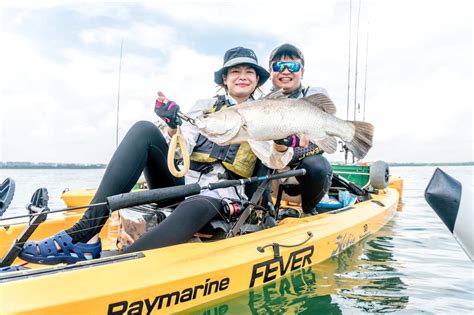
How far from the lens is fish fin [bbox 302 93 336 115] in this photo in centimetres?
308

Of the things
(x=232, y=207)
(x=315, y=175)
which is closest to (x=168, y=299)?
(x=232, y=207)

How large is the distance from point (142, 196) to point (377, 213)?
4.03 m

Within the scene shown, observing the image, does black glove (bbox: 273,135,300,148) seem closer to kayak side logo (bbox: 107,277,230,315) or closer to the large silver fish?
the large silver fish

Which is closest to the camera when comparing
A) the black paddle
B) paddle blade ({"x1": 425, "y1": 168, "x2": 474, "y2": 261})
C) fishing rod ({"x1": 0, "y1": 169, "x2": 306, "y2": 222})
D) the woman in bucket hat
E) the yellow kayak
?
paddle blade ({"x1": 425, "y1": 168, "x2": 474, "y2": 261})

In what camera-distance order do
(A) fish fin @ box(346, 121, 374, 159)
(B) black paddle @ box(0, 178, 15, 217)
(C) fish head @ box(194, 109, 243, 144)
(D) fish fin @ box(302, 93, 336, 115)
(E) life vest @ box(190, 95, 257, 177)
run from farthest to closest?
(B) black paddle @ box(0, 178, 15, 217) < (E) life vest @ box(190, 95, 257, 177) < (A) fish fin @ box(346, 121, 374, 159) < (D) fish fin @ box(302, 93, 336, 115) < (C) fish head @ box(194, 109, 243, 144)

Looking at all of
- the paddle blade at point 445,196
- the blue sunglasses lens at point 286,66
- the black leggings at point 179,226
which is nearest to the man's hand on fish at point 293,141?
the black leggings at point 179,226

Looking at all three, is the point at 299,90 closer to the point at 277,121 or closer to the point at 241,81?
the point at 241,81

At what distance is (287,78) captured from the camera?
416 cm

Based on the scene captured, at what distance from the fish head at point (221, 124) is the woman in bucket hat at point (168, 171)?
0.73 feet

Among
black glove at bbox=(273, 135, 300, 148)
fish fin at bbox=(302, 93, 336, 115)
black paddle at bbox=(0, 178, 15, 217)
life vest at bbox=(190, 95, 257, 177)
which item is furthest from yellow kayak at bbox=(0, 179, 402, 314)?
fish fin at bbox=(302, 93, 336, 115)

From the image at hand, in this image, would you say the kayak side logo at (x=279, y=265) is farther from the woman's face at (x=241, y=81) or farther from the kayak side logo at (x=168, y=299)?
the woman's face at (x=241, y=81)

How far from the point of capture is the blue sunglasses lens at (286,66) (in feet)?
13.4

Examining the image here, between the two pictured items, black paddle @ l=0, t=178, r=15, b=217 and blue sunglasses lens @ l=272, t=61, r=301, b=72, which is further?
blue sunglasses lens @ l=272, t=61, r=301, b=72

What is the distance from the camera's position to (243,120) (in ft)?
8.97
